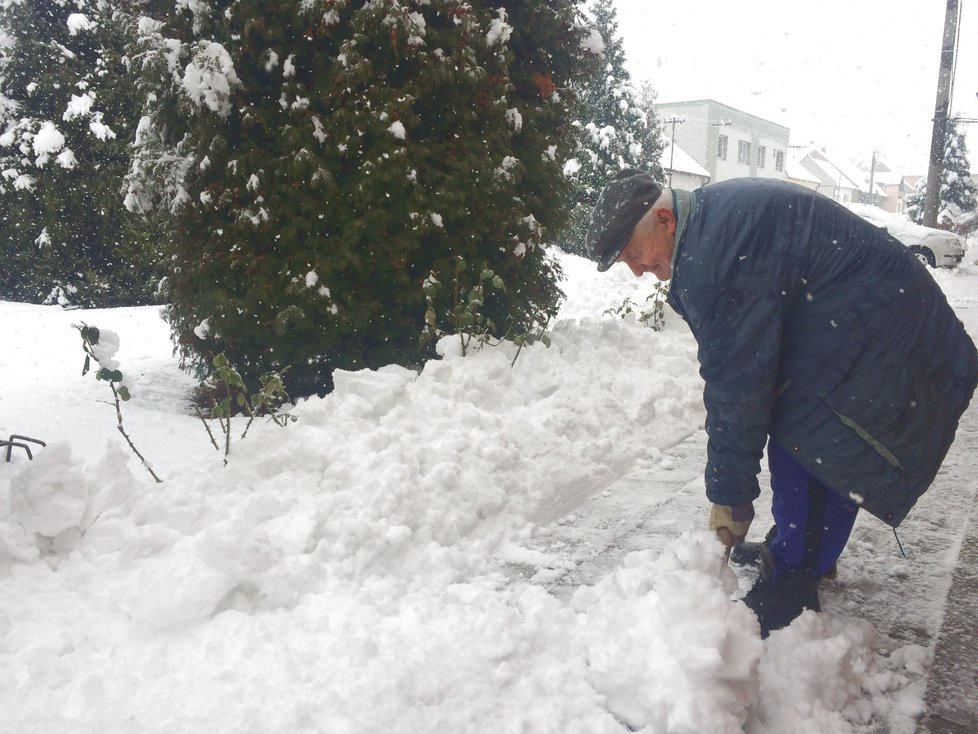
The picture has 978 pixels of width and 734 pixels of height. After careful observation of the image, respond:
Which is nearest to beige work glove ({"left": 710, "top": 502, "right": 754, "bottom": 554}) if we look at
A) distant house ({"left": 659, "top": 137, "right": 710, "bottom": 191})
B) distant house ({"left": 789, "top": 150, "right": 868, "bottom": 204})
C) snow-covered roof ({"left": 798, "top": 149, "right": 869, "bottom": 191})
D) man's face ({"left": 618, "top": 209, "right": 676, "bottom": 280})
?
man's face ({"left": 618, "top": 209, "right": 676, "bottom": 280})

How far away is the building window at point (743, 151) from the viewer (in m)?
42.0

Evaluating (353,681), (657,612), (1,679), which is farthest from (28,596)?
(657,612)

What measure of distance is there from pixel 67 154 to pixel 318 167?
6890 mm

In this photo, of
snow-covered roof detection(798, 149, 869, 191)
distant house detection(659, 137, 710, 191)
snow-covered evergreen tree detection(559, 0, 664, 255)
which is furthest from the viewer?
snow-covered roof detection(798, 149, 869, 191)

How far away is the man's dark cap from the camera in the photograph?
7.47ft

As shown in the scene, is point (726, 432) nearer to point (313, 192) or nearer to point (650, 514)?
point (650, 514)

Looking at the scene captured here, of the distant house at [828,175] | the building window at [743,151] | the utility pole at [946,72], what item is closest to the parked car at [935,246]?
the utility pole at [946,72]

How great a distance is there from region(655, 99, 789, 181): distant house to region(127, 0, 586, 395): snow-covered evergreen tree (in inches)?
1340

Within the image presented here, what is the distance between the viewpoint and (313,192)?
14.6ft

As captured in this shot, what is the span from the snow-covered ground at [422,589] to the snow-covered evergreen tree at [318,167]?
798 millimetres

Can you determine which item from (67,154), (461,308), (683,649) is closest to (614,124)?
(67,154)

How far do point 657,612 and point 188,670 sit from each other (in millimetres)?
1376

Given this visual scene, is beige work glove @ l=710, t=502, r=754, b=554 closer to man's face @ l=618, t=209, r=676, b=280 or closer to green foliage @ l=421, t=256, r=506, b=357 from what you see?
man's face @ l=618, t=209, r=676, b=280

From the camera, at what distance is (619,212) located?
2.27 m
